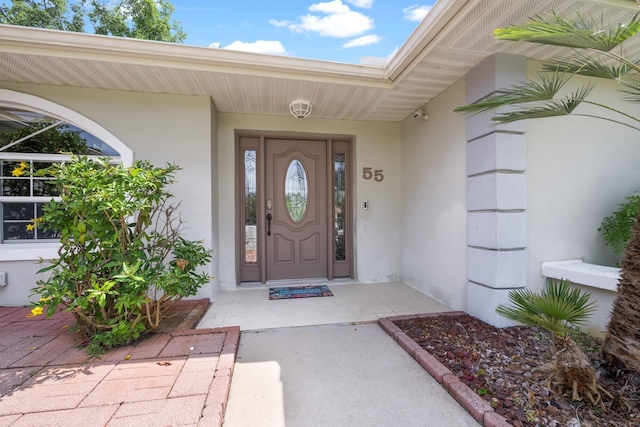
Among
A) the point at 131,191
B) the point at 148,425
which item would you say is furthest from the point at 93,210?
the point at 148,425

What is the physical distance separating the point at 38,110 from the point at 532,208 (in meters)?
5.34

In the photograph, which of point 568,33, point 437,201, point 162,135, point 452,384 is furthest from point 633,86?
point 162,135

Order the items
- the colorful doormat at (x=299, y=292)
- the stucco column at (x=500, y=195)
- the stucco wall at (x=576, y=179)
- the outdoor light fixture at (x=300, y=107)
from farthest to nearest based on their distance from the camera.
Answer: the colorful doormat at (x=299, y=292) → the outdoor light fixture at (x=300, y=107) → the stucco wall at (x=576, y=179) → the stucco column at (x=500, y=195)

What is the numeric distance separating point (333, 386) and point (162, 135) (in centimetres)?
321

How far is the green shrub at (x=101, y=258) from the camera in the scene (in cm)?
204

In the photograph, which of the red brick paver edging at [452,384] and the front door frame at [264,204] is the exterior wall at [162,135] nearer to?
the front door frame at [264,204]

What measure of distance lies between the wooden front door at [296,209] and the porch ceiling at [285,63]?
902mm

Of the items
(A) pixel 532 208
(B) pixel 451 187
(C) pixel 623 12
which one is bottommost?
(A) pixel 532 208

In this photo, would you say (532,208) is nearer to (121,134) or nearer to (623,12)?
(623,12)

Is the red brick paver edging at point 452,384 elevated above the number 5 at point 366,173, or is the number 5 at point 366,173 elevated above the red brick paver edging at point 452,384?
the number 5 at point 366,173

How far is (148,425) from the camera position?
1.42 meters

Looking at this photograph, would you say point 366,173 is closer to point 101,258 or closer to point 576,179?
point 576,179

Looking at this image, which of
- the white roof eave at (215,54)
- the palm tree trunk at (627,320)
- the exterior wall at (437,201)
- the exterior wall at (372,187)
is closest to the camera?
the palm tree trunk at (627,320)

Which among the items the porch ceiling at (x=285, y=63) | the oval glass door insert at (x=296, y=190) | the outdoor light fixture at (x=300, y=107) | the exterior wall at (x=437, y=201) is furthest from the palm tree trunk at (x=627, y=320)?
the oval glass door insert at (x=296, y=190)
